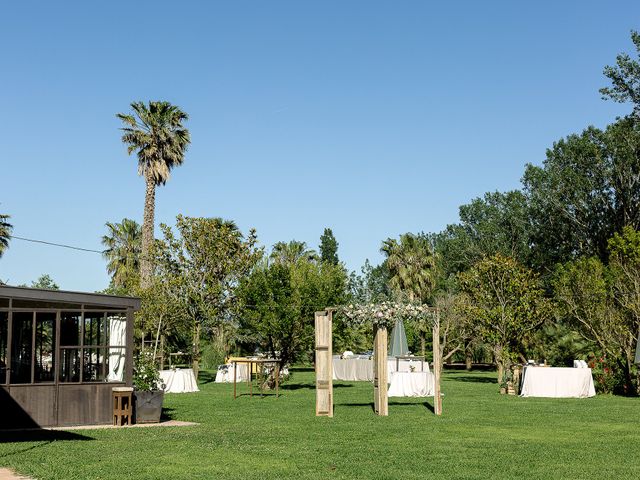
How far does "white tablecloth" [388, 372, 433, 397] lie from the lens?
28.9m

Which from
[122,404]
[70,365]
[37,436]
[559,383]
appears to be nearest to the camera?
[37,436]

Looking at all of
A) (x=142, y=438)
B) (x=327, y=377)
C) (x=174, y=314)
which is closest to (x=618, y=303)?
(x=327, y=377)

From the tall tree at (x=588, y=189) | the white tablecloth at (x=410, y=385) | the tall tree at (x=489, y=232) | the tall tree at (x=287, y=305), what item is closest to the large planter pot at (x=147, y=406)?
the white tablecloth at (x=410, y=385)

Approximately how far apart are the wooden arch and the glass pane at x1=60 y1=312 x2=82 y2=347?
570 cm

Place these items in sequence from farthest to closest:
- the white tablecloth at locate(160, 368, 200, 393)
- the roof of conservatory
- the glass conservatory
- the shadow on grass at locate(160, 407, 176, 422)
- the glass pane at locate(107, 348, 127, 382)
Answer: the white tablecloth at locate(160, 368, 200, 393)
the shadow on grass at locate(160, 407, 176, 422)
the glass pane at locate(107, 348, 127, 382)
the glass conservatory
the roof of conservatory

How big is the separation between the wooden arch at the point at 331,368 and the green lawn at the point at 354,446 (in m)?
0.43

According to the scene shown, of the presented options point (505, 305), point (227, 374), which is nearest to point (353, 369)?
point (227, 374)

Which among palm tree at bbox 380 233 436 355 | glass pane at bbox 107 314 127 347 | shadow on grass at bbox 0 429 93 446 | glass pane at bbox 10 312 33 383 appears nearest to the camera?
shadow on grass at bbox 0 429 93 446

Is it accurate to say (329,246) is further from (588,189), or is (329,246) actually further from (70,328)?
(70,328)

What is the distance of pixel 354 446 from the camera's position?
14.0 metres

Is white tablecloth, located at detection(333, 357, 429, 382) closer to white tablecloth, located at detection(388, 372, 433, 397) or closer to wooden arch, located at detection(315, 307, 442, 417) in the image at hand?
white tablecloth, located at detection(388, 372, 433, 397)

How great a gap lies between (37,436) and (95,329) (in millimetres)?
3241

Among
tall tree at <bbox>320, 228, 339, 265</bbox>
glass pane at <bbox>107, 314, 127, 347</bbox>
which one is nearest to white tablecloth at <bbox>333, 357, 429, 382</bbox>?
glass pane at <bbox>107, 314, 127, 347</bbox>

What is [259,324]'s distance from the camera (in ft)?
105
